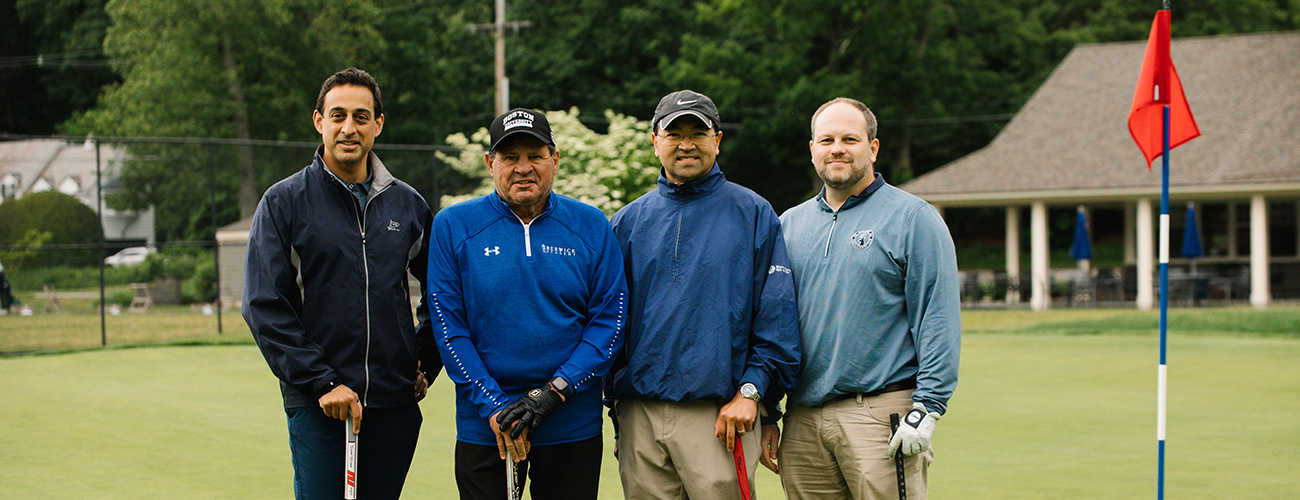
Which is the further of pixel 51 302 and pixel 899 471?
pixel 51 302

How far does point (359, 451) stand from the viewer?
3488 mm

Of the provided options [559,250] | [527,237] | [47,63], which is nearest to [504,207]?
[527,237]

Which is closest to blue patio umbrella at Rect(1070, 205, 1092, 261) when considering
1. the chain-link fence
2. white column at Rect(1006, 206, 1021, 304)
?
white column at Rect(1006, 206, 1021, 304)

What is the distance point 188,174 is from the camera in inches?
698

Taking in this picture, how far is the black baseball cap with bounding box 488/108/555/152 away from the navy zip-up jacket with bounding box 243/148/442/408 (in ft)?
1.50

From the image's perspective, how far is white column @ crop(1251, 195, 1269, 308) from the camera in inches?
802

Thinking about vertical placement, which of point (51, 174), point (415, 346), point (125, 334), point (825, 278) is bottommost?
point (125, 334)

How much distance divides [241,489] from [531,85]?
31.2 m

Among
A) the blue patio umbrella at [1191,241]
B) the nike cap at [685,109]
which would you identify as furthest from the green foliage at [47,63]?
the nike cap at [685,109]

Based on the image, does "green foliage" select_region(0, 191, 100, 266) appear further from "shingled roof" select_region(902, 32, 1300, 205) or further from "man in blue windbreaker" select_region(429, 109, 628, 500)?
"shingled roof" select_region(902, 32, 1300, 205)

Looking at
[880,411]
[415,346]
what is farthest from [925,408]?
[415,346]

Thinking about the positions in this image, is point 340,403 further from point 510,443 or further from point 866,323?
point 866,323

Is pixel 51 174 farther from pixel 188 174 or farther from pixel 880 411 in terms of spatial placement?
pixel 880 411

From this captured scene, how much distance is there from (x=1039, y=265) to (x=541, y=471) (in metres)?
20.6
